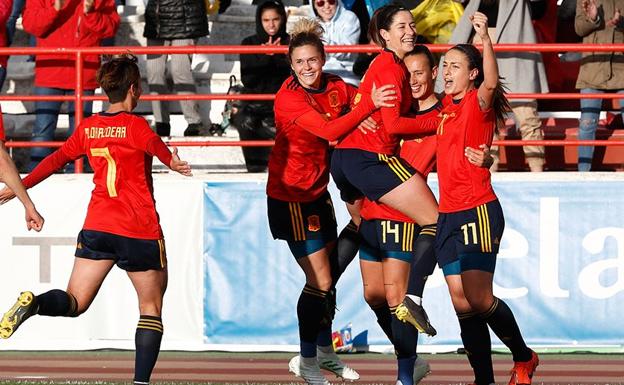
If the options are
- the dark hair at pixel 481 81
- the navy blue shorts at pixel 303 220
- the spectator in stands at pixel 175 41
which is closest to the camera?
the dark hair at pixel 481 81

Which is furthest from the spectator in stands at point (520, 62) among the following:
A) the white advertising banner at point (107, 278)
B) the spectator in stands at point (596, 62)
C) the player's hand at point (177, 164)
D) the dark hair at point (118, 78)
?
the player's hand at point (177, 164)

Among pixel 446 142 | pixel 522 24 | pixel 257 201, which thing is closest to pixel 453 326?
pixel 257 201

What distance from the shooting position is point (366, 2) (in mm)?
14281

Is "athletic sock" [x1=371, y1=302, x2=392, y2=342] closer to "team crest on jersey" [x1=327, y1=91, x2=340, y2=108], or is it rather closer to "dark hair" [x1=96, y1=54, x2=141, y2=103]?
"team crest on jersey" [x1=327, y1=91, x2=340, y2=108]

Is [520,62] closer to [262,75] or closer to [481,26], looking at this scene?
[262,75]

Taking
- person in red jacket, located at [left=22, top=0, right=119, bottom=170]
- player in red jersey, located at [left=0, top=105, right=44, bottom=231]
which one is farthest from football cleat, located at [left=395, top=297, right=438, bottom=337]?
person in red jacket, located at [left=22, top=0, right=119, bottom=170]

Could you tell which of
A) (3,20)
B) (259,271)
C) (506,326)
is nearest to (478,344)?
(506,326)

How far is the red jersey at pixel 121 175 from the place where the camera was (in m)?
8.53

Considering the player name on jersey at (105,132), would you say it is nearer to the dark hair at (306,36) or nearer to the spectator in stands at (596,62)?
the dark hair at (306,36)

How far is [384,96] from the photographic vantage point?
8836 millimetres

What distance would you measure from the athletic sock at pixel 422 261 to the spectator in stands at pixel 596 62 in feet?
14.6

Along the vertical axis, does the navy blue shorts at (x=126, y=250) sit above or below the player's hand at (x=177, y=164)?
below

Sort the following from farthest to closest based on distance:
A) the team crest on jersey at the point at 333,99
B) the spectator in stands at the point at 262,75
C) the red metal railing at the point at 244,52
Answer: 1. the spectator in stands at the point at 262,75
2. the red metal railing at the point at 244,52
3. the team crest on jersey at the point at 333,99

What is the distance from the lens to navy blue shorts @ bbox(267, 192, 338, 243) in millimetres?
9672
